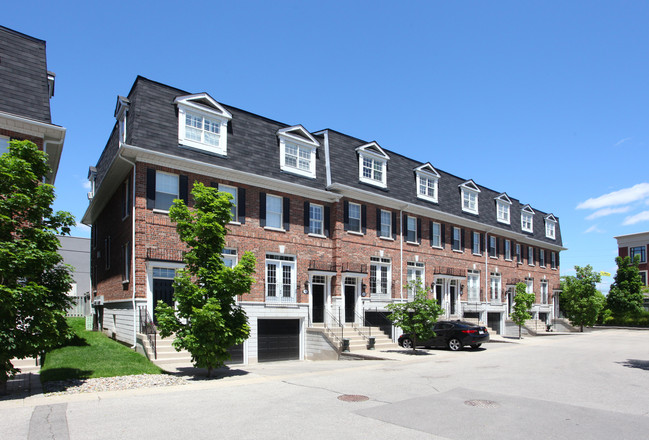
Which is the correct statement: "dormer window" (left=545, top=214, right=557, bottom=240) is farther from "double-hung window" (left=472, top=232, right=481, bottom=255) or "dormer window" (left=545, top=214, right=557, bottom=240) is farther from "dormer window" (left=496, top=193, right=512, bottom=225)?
"double-hung window" (left=472, top=232, right=481, bottom=255)

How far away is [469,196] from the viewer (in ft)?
118

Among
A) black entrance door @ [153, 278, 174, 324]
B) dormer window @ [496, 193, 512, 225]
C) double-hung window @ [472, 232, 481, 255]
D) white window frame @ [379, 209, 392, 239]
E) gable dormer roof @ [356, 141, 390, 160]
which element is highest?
gable dormer roof @ [356, 141, 390, 160]

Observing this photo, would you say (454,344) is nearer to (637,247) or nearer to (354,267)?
(354,267)

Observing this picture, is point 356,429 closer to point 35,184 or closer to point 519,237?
point 35,184

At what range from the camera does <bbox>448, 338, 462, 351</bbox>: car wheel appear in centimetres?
2392

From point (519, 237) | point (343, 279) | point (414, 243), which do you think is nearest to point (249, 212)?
point (343, 279)

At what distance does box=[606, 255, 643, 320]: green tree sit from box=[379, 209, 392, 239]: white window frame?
109ft

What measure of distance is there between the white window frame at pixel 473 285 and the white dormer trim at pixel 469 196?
454cm

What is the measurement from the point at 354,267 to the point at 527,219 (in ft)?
81.9

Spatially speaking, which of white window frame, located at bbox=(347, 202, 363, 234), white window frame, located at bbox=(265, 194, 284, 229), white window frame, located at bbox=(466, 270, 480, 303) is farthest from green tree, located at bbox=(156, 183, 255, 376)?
white window frame, located at bbox=(466, 270, 480, 303)

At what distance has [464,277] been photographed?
33.5m

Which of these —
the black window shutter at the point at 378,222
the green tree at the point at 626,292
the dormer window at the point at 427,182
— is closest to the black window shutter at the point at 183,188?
the black window shutter at the point at 378,222

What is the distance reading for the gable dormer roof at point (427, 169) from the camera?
31.1 m

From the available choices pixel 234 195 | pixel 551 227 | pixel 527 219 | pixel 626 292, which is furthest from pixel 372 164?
pixel 626 292
